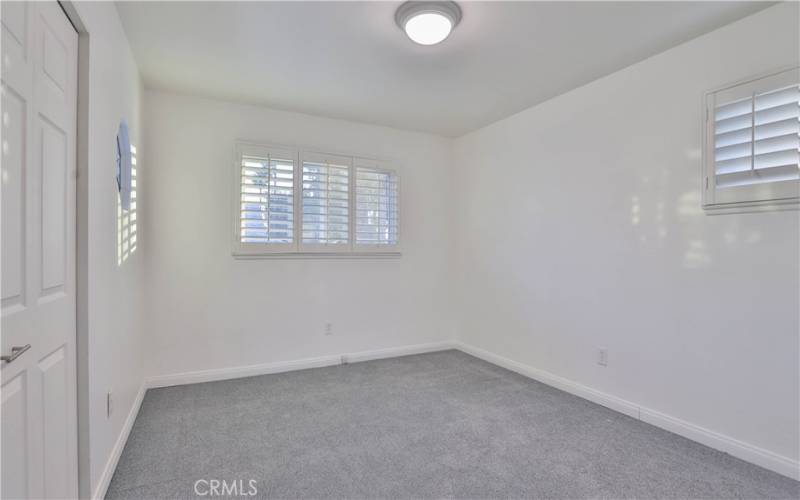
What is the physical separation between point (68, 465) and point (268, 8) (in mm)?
2318

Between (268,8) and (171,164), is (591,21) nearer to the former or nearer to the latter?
(268,8)

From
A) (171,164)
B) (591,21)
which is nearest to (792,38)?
(591,21)

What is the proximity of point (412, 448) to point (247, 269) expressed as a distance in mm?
2214

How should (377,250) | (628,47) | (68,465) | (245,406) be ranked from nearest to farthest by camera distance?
1. (68,465)
2. (628,47)
3. (245,406)
4. (377,250)

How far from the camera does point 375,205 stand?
14.1 feet

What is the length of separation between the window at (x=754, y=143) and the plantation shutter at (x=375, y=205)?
2.75 meters

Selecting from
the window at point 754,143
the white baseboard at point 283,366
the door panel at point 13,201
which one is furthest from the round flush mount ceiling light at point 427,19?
the white baseboard at point 283,366

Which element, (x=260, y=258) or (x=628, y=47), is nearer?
(x=628, y=47)

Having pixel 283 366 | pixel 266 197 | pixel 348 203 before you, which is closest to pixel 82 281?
pixel 266 197

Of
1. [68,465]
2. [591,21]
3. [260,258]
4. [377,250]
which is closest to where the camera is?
[68,465]

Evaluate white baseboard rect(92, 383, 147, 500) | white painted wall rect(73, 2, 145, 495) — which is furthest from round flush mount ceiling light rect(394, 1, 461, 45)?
white baseboard rect(92, 383, 147, 500)

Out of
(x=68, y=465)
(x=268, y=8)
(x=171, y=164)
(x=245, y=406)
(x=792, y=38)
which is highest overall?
(x=268, y=8)

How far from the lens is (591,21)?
2320mm

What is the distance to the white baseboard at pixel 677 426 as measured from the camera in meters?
2.12
